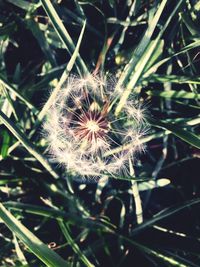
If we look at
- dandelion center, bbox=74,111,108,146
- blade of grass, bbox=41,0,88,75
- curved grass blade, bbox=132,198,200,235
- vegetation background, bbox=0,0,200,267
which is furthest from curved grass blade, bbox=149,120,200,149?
blade of grass, bbox=41,0,88,75

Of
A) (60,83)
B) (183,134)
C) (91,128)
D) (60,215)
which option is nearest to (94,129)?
(91,128)

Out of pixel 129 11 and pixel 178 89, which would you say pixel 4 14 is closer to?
pixel 129 11

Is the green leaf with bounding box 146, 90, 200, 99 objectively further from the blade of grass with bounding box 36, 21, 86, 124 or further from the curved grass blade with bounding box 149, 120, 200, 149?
the blade of grass with bounding box 36, 21, 86, 124

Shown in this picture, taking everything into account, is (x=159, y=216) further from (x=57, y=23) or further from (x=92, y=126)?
(x=57, y=23)

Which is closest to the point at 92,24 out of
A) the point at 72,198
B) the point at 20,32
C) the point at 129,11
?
the point at 129,11

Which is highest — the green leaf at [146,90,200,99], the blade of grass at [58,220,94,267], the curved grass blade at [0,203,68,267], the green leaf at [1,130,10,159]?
the green leaf at [1,130,10,159]
